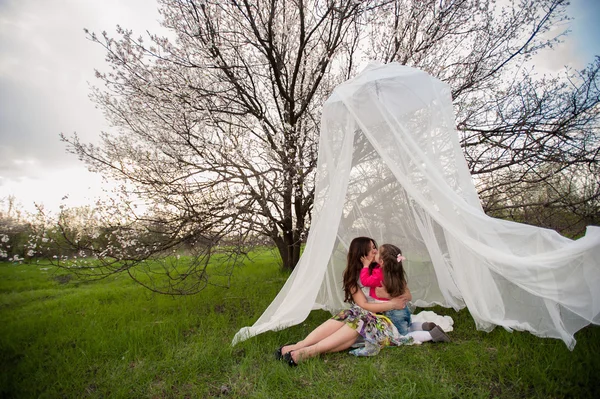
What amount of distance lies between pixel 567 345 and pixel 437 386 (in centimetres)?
102

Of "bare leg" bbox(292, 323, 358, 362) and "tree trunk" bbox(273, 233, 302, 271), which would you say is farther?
"tree trunk" bbox(273, 233, 302, 271)

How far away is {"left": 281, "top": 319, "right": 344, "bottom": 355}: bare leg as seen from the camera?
2.40 m

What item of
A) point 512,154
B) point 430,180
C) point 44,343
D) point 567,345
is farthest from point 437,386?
point 44,343

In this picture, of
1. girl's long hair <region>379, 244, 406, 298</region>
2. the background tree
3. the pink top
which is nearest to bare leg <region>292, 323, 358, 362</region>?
the pink top

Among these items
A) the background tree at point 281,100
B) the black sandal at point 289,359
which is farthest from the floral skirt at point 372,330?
the background tree at point 281,100

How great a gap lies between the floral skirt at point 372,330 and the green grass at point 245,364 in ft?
0.31

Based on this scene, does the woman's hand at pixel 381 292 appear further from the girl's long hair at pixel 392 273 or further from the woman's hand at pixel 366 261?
the woman's hand at pixel 366 261

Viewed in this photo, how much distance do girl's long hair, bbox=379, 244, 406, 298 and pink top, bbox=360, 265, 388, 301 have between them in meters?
0.05

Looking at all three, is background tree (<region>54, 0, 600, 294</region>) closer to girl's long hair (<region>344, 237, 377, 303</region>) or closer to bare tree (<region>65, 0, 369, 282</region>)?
bare tree (<region>65, 0, 369, 282</region>)

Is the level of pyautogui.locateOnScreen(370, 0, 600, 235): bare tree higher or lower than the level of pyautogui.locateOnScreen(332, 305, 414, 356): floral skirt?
higher

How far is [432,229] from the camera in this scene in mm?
3184

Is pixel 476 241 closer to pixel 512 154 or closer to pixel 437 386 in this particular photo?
pixel 437 386

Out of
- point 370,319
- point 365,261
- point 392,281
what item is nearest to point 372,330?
point 370,319

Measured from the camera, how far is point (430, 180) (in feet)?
8.27
